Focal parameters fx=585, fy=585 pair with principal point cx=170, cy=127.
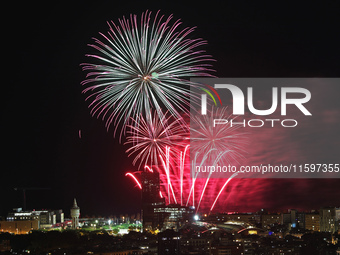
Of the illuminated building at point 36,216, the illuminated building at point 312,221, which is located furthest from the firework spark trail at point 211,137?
the illuminated building at point 36,216

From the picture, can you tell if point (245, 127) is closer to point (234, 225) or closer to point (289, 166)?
point (289, 166)

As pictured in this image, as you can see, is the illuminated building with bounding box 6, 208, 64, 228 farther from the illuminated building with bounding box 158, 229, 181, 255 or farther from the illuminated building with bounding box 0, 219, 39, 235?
the illuminated building with bounding box 158, 229, 181, 255

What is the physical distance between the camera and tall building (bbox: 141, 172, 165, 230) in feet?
78.4

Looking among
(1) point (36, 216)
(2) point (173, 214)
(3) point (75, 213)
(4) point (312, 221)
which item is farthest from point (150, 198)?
(4) point (312, 221)

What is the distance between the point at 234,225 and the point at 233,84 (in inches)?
433

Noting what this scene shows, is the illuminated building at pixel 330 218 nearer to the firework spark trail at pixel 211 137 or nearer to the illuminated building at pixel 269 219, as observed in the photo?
the illuminated building at pixel 269 219

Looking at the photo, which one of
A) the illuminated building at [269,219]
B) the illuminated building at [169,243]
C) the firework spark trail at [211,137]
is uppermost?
the firework spark trail at [211,137]

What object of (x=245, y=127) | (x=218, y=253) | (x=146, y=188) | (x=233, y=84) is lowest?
(x=218, y=253)

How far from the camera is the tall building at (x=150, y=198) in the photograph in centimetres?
2390

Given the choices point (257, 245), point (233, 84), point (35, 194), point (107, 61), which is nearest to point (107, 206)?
point (35, 194)

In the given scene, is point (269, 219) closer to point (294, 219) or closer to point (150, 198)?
point (294, 219)

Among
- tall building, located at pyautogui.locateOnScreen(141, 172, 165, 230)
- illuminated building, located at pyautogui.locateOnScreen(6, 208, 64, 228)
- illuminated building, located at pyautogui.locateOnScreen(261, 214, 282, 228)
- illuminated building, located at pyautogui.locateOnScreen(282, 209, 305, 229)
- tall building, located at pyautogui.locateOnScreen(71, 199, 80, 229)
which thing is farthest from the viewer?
illuminated building, located at pyautogui.locateOnScreen(261, 214, 282, 228)

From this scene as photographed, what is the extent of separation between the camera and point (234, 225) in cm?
2402

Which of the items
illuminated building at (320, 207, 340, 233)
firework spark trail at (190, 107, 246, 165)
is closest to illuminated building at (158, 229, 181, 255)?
firework spark trail at (190, 107, 246, 165)
